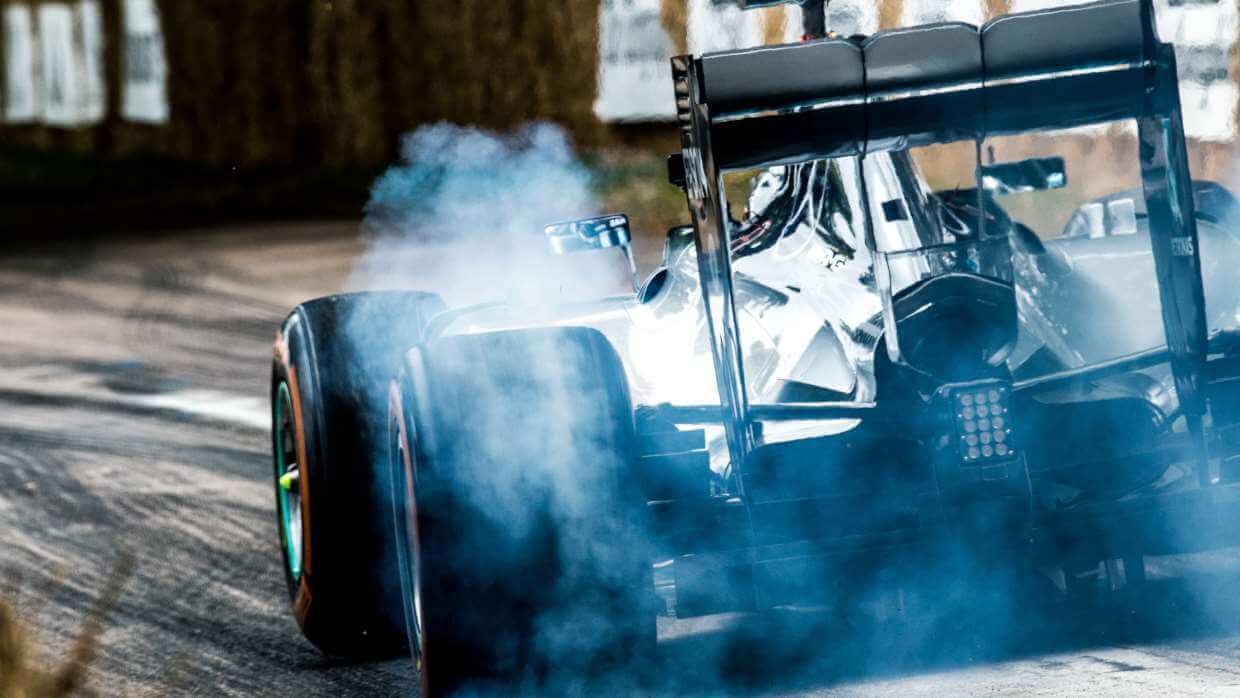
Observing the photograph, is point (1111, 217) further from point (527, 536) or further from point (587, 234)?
point (527, 536)

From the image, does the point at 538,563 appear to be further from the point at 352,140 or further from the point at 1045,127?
the point at 352,140

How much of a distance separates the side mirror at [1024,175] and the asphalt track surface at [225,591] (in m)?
1.01

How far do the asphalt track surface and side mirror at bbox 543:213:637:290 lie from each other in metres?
0.91

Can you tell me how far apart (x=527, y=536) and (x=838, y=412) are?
674 mm

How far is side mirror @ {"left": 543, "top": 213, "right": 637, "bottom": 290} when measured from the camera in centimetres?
458

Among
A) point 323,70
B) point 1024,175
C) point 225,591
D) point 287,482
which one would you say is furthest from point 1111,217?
point 323,70

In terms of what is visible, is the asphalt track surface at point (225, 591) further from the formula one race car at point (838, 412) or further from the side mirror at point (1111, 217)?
the side mirror at point (1111, 217)

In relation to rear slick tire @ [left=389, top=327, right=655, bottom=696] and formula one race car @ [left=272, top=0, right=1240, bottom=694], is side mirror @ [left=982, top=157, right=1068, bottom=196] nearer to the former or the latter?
formula one race car @ [left=272, top=0, right=1240, bottom=694]

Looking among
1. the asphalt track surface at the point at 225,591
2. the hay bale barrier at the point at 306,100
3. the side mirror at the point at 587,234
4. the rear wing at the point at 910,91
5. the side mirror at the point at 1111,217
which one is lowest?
the asphalt track surface at the point at 225,591

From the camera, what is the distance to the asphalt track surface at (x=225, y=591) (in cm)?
423

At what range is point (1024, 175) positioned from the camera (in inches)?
210

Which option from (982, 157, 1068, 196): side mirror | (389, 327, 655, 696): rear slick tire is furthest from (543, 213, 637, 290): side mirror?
(982, 157, 1068, 196): side mirror

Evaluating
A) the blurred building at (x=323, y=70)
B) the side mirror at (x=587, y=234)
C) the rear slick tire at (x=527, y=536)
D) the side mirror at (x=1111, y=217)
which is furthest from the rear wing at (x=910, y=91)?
the blurred building at (x=323, y=70)

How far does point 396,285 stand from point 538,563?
8.64 m
